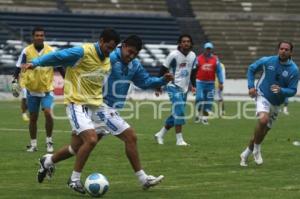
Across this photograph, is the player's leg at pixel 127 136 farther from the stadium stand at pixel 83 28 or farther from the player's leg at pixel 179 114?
the stadium stand at pixel 83 28

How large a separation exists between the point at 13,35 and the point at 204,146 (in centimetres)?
3379

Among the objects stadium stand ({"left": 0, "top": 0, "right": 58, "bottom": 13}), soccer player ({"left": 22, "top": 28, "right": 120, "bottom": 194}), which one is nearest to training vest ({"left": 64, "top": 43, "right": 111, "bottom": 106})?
soccer player ({"left": 22, "top": 28, "right": 120, "bottom": 194})

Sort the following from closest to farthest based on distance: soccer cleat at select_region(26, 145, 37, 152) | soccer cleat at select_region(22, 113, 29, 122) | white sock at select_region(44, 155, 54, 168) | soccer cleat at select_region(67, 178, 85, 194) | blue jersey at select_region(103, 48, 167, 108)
Result: soccer cleat at select_region(67, 178, 85, 194) → white sock at select_region(44, 155, 54, 168) → blue jersey at select_region(103, 48, 167, 108) → soccer cleat at select_region(26, 145, 37, 152) → soccer cleat at select_region(22, 113, 29, 122)

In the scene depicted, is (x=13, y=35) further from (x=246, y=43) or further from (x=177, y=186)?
(x=177, y=186)

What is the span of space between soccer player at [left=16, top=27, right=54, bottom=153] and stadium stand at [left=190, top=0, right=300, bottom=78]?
37449 millimetres

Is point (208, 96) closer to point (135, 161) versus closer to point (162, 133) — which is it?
point (162, 133)

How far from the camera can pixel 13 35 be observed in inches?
2013

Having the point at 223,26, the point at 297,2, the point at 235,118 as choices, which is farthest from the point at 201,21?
the point at 235,118

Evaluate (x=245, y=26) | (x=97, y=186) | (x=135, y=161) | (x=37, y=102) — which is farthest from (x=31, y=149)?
(x=245, y=26)

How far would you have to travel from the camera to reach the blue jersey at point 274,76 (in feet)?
48.3

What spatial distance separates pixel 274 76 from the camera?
14867 mm

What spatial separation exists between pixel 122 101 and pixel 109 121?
0.74m

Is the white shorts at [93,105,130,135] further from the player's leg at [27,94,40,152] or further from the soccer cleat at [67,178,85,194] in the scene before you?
the player's leg at [27,94,40,152]

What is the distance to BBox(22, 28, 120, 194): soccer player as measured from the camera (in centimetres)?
1134
